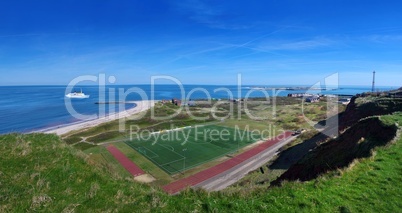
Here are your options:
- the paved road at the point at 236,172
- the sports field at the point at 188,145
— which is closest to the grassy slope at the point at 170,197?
the paved road at the point at 236,172

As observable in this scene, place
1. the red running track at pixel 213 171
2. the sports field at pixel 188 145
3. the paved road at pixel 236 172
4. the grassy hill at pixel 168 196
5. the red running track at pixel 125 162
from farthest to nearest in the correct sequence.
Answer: the sports field at pixel 188 145, the red running track at pixel 125 162, the paved road at pixel 236 172, the red running track at pixel 213 171, the grassy hill at pixel 168 196

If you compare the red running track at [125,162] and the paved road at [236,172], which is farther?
the red running track at [125,162]

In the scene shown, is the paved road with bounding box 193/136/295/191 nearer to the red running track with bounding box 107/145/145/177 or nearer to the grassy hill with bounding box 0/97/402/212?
the red running track with bounding box 107/145/145/177

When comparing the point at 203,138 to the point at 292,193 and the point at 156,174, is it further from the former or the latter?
the point at 292,193

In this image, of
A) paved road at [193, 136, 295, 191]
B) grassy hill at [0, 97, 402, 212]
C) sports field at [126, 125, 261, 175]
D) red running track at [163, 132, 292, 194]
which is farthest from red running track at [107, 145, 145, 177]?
grassy hill at [0, 97, 402, 212]

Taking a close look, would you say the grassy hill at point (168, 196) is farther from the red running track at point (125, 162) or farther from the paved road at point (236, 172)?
the red running track at point (125, 162)

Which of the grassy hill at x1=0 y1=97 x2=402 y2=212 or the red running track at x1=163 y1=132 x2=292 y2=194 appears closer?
the grassy hill at x1=0 y1=97 x2=402 y2=212
